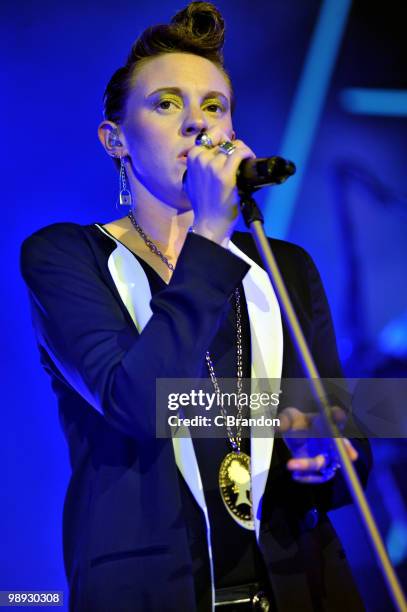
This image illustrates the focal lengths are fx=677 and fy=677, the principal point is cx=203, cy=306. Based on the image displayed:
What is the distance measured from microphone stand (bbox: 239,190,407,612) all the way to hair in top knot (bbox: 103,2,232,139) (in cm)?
56

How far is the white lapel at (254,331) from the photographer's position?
96 centimetres

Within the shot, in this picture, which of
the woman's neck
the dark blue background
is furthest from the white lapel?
the dark blue background

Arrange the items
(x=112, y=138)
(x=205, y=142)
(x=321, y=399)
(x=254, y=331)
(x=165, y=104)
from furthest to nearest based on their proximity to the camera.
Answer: (x=112, y=138) < (x=165, y=104) < (x=254, y=331) < (x=205, y=142) < (x=321, y=399)

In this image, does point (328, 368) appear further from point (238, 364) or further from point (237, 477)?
point (237, 477)

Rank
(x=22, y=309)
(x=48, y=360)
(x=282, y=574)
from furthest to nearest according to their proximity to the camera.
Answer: (x=22, y=309), (x=48, y=360), (x=282, y=574)

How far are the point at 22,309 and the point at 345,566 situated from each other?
1.05m

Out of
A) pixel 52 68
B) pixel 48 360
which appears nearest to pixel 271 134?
pixel 52 68

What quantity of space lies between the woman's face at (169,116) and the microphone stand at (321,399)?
341mm

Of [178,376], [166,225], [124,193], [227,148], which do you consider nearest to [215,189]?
[227,148]

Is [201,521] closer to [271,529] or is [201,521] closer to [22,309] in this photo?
[271,529]

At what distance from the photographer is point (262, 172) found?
0.81 meters

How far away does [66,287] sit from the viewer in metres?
1.00

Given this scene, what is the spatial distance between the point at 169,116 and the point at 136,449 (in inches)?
23.1

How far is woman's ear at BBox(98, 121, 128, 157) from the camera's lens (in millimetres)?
1323
